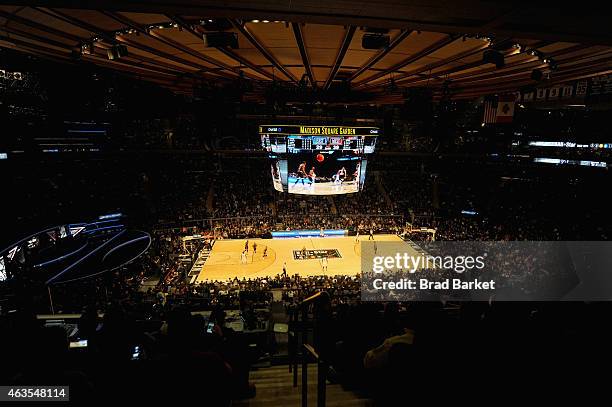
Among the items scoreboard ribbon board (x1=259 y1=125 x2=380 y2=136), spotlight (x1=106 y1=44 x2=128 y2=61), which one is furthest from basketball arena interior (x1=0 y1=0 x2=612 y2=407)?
scoreboard ribbon board (x1=259 y1=125 x2=380 y2=136)

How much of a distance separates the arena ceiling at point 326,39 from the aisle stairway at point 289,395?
11.9 ft

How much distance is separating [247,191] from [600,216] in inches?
1134

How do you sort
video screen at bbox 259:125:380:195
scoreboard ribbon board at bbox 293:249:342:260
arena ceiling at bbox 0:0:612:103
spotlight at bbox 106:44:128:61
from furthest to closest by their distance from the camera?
scoreboard ribbon board at bbox 293:249:342:260, video screen at bbox 259:125:380:195, spotlight at bbox 106:44:128:61, arena ceiling at bbox 0:0:612:103

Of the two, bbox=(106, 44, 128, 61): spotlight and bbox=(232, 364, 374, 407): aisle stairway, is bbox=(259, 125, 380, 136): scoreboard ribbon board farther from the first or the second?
bbox=(232, 364, 374, 407): aisle stairway

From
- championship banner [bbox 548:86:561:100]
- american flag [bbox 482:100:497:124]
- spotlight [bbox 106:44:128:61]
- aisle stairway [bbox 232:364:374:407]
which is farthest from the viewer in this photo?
american flag [bbox 482:100:497:124]

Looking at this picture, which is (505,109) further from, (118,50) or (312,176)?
(312,176)

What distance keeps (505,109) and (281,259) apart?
1587 centimetres

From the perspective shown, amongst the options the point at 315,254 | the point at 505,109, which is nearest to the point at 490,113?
the point at 505,109

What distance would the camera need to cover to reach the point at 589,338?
289cm

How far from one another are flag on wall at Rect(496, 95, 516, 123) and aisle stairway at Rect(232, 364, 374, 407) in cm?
905

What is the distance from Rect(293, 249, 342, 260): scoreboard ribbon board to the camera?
891 inches

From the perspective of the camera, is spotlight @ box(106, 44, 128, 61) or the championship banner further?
the championship banner

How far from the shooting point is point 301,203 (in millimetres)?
31297

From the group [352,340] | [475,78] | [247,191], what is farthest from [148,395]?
[247,191]
